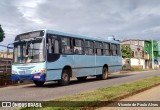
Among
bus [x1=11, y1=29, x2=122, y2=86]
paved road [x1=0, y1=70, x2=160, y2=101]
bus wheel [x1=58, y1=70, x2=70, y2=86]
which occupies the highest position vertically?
bus [x1=11, y1=29, x2=122, y2=86]

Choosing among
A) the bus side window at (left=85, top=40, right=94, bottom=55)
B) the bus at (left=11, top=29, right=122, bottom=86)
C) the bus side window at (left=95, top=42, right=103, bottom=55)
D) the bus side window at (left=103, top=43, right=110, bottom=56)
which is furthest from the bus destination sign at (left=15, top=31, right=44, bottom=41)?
the bus side window at (left=103, top=43, right=110, bottom=56)

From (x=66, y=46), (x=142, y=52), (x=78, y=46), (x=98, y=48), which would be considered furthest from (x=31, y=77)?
(x=142, y=52)

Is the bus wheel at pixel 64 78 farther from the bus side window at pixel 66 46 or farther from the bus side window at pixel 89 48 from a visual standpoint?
the bus side window at pixel 89 48

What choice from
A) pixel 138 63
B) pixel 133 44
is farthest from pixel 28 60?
pixel 133 44

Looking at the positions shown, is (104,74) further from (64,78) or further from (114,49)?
(64,78)

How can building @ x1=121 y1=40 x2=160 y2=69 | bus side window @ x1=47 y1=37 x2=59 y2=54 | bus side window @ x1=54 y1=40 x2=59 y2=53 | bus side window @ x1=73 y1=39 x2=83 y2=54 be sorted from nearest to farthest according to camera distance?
1. bus side window @ x1=47 y1=37 x2=59 y2=54
2. bus side window @ x1=54 y1=40 x2=59 y2=53
3. bus side window @ x1=73 y1=39 x2=83 y2=54
4. building @ x1=121 y1=40 x2=160 y2=69

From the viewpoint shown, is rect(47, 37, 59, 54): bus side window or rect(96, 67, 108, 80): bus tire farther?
rect(96, 67, 108, 80): bus tire

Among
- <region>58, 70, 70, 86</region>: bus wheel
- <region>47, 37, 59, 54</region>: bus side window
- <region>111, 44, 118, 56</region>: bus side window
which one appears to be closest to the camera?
<region>47, 37, 59, 54</region>: bus side window

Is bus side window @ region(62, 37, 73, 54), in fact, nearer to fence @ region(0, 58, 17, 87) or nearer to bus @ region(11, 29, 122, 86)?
bus @ region(11, 29, 122, 86)

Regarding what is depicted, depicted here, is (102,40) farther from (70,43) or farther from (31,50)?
(31,50)

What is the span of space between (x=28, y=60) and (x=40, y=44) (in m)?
1.14

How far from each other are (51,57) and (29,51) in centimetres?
126

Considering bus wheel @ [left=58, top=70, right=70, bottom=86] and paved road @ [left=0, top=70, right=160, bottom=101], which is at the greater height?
bus wheel @ [left=58, top=70, right=70, bottom=86]

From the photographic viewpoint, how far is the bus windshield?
17312mm
